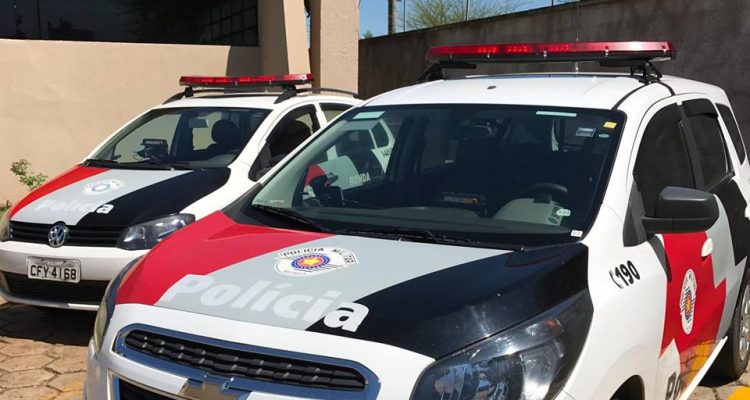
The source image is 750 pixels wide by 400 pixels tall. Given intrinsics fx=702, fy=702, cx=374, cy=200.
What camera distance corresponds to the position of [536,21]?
1211cm

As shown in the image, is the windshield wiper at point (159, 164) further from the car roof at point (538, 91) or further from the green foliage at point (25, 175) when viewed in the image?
the green foliage at point (25, 175)

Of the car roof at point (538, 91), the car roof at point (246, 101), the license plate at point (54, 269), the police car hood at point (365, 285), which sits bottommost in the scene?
the license plate at point (54, 269)

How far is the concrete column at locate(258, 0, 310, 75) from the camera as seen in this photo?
10031mm

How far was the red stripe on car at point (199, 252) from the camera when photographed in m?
2.36

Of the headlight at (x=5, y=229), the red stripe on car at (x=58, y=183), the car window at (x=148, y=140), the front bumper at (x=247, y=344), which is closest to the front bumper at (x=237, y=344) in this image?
the front bumper at (x=247, y=344)

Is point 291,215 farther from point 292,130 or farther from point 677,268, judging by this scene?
point 292,130

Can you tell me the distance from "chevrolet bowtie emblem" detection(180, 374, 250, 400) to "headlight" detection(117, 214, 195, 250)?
266cm

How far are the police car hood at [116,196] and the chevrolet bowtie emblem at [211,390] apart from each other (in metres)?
2.81

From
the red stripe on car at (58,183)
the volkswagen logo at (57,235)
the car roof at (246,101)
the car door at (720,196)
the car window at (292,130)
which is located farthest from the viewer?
the car roof at (246,101)

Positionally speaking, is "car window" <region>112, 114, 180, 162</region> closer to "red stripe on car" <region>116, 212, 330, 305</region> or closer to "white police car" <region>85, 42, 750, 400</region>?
"white police car" <region>85, 42, 750, 400</region>

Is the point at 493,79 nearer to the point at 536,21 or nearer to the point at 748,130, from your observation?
the point at 748,130

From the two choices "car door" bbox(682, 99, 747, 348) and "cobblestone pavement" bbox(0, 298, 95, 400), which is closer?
"car door" bbox(682, 99, 747, 348)

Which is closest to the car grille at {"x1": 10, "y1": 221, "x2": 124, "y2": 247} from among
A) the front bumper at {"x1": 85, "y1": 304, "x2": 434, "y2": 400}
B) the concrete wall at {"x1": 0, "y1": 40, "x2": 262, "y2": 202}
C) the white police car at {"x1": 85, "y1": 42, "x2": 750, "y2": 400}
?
the white police car at {"x1": 85, "y1": 42, "x2": 750, "y2": 400}

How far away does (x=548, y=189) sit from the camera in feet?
9.02
